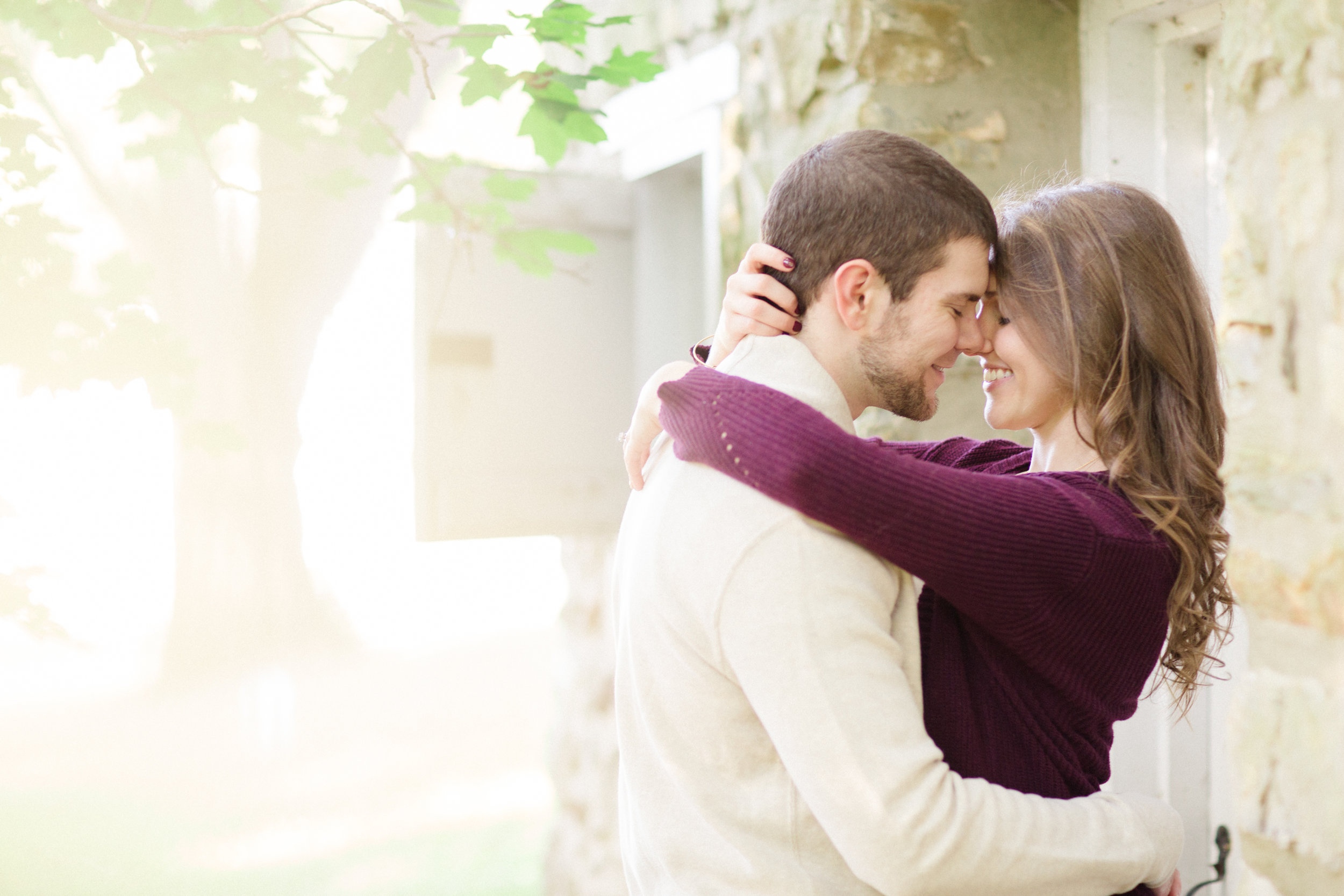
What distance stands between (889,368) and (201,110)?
167 centimetres

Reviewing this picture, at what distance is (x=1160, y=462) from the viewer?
1351 millimetres

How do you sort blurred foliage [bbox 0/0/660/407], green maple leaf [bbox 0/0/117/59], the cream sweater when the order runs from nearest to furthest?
the cream sweater, blurred foliage [bbox 0/0/660/407], green maple leaf [bbox 0/0/117/59]

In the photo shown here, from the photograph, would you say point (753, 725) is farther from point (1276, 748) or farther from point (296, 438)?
point (296, 438)

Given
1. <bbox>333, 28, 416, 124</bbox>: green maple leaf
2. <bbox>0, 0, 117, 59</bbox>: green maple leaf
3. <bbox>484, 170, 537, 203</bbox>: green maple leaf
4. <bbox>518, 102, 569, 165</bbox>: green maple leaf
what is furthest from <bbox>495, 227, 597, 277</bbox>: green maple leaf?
<bbox>0, 0, 117, 59</bbox>: green maple leaf

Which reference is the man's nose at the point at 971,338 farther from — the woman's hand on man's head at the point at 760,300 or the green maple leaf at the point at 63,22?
the green maple leaf at the point at 63,22

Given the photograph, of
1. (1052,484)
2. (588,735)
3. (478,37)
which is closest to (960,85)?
(478,37)

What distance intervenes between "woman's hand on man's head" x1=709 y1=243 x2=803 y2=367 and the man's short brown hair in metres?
0.02

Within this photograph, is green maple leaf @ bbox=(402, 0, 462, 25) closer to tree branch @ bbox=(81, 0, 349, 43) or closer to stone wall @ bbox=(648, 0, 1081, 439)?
tree branch @ bbox=(81, 0, 349, 43)

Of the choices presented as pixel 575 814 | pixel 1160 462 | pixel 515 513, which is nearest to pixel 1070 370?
pixel 1160 462

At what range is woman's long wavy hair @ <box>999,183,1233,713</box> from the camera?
4.41 ft

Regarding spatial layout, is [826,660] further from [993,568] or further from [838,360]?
[838,360]

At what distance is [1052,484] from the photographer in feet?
3.88

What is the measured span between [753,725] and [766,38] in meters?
2.08

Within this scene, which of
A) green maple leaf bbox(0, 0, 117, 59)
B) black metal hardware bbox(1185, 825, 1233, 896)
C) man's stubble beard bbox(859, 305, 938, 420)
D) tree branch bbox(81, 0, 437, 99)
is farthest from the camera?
black metal hardware bbox(1185, 825, 1233, 896)
